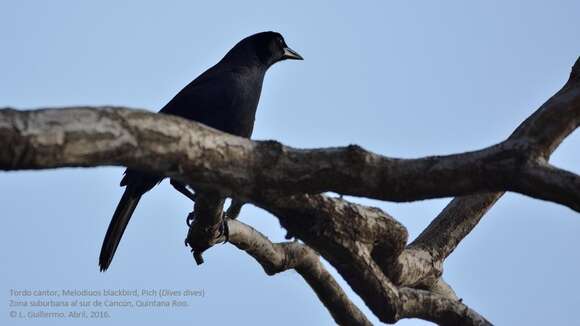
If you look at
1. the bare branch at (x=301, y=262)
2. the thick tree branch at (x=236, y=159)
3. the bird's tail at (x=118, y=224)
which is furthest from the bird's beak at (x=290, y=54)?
the thick tree branch at (x=236, y=159)

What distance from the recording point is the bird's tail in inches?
201

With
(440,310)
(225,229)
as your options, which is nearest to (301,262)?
(225,229)

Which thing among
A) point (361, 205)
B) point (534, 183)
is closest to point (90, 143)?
point (534, 183)

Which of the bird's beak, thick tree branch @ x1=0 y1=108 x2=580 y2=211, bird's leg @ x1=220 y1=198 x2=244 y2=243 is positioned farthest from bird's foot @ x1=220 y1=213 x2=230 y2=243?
the bird's beak

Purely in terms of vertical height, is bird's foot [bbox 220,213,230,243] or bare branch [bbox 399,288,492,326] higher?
bird's foot [bbox 220,213,230,243]

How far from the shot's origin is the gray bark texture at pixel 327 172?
240 centimetres

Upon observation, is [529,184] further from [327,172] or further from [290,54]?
[290,54]

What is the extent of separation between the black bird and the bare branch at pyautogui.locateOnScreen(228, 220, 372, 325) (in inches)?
34.5

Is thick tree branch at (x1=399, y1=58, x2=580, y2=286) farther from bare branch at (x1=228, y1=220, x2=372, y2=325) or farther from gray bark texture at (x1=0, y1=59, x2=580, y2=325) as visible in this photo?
bare branch at (x1=228, y1=220, x2=372, y2=325)

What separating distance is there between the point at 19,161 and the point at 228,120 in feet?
10.8

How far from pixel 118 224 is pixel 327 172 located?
2.60m

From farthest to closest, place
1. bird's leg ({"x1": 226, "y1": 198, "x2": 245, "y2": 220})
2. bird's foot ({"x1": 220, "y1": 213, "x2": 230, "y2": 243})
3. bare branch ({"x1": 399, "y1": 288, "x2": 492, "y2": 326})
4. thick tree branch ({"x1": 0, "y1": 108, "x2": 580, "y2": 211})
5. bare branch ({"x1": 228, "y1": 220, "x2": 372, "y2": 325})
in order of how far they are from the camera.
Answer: bird's leg ({"x1": 226, "y1": 198, "x2": 245, "y2": 220})
bare branch ({"x1": 228, "y1": 220, "x2": 372, "y2": 325})
bird's foot ({"x1": 220, "y1": 213, "x2": 230, "y2": 243})
bare branch ({"x1": 399, "y1": 288, "x2": 492, "y2": 326})
thick tree branch ({"x1": 0, "y1": 108, "x2": 580, "y2": 211})

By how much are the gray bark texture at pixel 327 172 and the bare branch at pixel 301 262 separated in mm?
117

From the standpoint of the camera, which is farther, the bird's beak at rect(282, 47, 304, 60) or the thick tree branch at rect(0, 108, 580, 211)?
the bird's beak at rect(282, 47, 304, 60)
